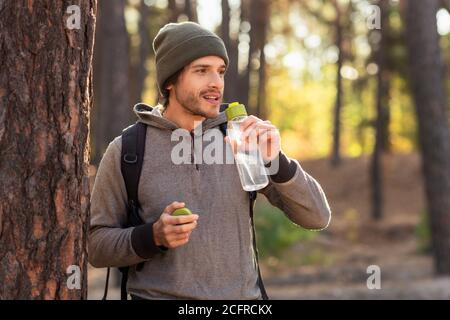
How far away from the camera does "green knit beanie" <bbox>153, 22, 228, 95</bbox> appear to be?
4.40 m

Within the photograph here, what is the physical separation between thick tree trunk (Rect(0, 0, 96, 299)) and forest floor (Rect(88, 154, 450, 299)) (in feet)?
30.0

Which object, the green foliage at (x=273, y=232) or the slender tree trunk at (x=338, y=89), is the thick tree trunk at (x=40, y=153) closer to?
the green foliage at (x=273, y=232)

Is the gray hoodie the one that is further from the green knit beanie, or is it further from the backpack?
the green knit beanie

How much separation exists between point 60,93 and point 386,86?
30.0 m

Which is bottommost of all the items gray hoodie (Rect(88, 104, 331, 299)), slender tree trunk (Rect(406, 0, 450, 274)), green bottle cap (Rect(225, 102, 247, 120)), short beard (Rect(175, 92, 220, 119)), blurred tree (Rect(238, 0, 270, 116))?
gray hoodie (Rect(88, 104, 331, 299))

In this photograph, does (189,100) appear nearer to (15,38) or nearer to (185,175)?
(185,175)

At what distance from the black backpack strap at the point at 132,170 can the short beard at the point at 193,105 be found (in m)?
0.24

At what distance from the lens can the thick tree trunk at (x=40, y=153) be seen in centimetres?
373

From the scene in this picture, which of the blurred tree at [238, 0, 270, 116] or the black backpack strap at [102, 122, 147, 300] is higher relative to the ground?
the blurred tree at [238, 0, 270, 116]

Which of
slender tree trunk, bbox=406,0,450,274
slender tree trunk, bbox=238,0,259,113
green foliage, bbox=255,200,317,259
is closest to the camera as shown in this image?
slender tree trunk, bbox=406,0,450,274

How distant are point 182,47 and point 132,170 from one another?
2.09ft

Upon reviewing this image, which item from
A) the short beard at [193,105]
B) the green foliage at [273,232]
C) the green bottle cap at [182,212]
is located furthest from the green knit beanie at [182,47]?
the green foliage at [273,232]

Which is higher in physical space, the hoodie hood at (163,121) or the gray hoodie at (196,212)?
the hoodie hood at (163,121)

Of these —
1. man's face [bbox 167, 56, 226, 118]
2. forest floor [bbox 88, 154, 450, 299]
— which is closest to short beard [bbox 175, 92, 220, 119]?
man's face [bbox 167, 56, 226, 118]
